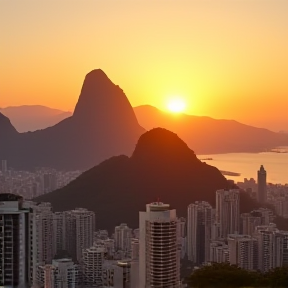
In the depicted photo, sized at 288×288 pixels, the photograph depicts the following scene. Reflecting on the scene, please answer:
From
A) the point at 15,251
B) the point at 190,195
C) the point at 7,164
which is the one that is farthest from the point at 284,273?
the point at 7,164

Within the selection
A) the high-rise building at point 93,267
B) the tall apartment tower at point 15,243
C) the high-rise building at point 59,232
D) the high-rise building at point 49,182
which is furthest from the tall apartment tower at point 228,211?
the tall apartment tower at point 15,243

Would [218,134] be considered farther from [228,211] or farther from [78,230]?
[78,230]

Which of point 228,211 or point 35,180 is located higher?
point 35,180

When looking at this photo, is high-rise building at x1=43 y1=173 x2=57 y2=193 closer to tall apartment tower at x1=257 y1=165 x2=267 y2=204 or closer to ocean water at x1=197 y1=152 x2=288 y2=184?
ocean water at x1=197 y1=152 x2=288 y2=184

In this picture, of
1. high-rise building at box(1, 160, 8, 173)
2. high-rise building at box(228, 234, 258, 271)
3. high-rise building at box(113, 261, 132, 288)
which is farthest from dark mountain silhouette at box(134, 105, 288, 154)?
high-rise building at box(1, 160, 8, 173)

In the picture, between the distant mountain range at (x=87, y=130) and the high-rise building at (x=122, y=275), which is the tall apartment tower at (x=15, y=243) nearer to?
the high-rise building at (x=122, y=275)

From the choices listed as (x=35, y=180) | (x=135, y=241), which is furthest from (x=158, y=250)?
(x=35, y=180)

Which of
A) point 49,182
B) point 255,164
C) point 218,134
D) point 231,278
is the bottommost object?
point 49,182
